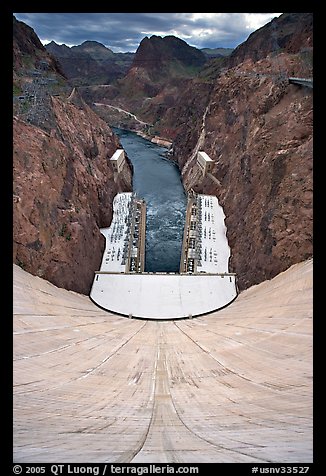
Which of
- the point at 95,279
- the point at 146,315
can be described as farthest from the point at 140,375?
the point at 95,279

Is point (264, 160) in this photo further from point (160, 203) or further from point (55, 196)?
point (160, 203)

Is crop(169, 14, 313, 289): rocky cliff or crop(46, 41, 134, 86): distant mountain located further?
crop(46, 41, 134, 86): distant mountain

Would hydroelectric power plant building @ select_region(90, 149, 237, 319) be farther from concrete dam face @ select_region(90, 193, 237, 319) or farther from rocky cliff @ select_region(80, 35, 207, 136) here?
rocky cliff @ select_region(80, 35, 207, 136)

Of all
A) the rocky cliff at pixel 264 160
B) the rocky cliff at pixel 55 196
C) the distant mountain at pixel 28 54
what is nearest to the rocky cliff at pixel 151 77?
the distant mountain at pixel 28 54

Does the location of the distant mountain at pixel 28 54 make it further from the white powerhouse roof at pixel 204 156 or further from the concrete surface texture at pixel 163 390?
the concrete surface texture at pixel 163 390

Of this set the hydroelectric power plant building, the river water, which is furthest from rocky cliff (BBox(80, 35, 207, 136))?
the hydroelectric power plant building
